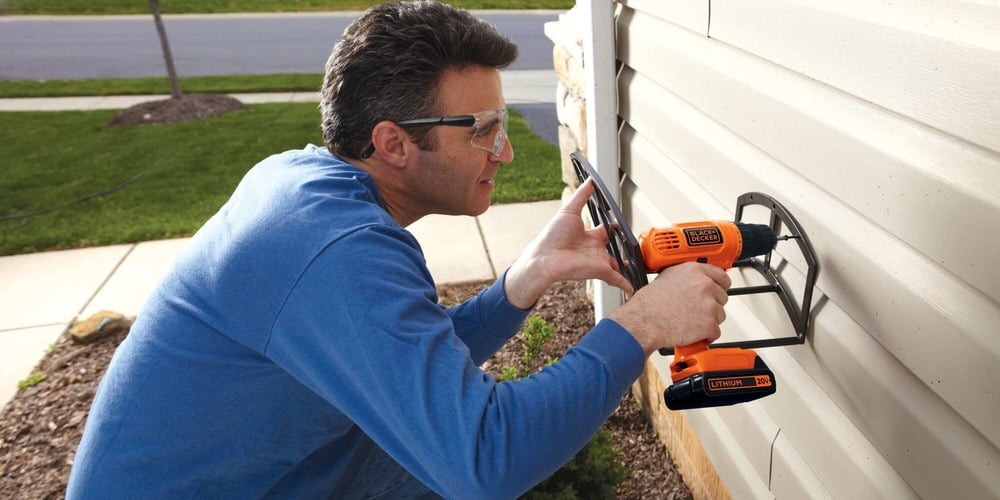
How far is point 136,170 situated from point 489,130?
6.43 meters

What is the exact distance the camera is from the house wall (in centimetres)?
129

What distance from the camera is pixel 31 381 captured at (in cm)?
407

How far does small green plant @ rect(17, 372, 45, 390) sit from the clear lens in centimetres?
329

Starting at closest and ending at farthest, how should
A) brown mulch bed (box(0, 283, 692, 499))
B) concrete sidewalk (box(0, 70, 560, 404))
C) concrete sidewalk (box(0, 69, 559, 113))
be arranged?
1. brown mulch bed (box(0, 283, 692, 499))
2. concrete sidewalk (box(0, 70, 560, 404))
3. concrete sidewalk (box(0, 69, 559, 113))

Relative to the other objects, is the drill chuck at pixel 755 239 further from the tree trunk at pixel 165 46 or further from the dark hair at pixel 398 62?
the tree trunk at pixel 165 46

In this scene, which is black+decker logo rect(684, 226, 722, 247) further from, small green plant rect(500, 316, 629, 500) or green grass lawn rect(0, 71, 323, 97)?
green grass lawn rect(0, 71, 323, 97)

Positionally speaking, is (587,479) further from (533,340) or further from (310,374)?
(310,374)

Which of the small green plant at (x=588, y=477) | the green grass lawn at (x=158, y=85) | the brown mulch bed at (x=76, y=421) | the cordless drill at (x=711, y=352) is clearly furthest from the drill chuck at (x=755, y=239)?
the green grass lawn at (x=158, y=85)

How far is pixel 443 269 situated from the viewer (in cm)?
510

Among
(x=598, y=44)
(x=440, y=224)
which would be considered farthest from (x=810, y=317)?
(x=440, y=224)

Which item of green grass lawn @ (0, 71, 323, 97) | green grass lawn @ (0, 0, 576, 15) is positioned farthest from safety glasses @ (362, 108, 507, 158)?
green grass lawn @ (0, 0, 576, 15)

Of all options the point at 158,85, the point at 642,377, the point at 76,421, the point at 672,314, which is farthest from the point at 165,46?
the point at 672,314

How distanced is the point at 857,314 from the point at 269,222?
4.08 ft

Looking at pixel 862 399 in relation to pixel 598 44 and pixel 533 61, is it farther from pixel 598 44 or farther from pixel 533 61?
pixel 533 61
